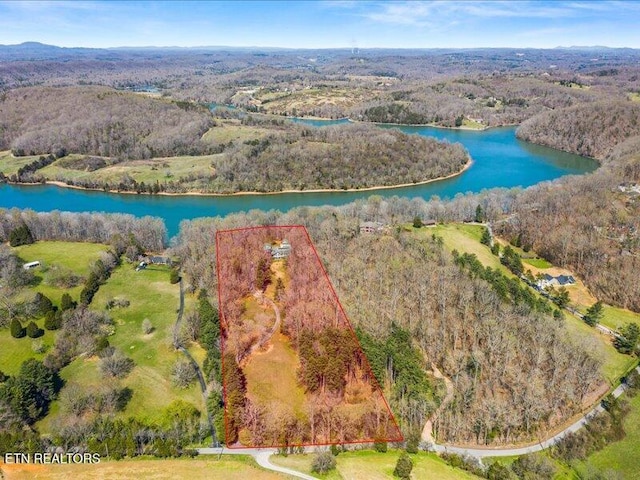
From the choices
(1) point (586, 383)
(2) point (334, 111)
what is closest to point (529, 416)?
(1) point (586, 383)

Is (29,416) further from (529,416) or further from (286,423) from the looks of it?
(529,416)

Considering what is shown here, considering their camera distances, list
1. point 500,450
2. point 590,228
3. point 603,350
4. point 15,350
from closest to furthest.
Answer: point 500,450, point 603,350, point 15,350, point 590,228

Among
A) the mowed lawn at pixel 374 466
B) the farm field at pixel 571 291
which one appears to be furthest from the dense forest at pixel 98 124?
the mowed lawn at pixel 374 466

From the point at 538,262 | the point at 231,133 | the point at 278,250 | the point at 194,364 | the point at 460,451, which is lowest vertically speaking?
the point at 194,364

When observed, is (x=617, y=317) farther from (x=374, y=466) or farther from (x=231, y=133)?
(x=231, y=133)

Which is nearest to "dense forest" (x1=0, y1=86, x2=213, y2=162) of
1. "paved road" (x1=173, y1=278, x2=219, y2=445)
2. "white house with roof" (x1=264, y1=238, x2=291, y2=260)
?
"white house with roof" (x1=264, y1=238, x2=291, y2=260)

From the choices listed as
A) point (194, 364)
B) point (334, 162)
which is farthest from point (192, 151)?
point (194, 364)

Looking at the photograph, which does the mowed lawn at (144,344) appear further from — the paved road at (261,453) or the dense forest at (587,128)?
the dense forest at (587,128)

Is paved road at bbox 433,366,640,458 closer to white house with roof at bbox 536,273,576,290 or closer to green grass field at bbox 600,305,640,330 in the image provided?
green grass field at bbox 600,305,640,330
